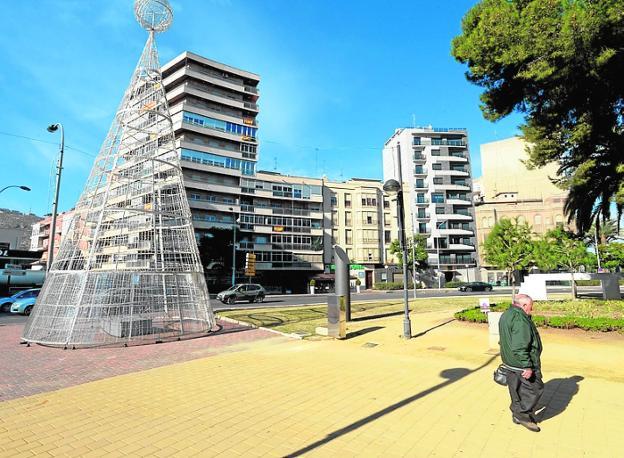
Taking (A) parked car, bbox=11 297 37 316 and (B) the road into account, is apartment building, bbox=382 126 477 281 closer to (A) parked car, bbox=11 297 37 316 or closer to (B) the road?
(B) the road

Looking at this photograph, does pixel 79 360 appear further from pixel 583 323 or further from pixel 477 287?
pixel 477 287

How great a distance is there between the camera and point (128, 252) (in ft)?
45.3

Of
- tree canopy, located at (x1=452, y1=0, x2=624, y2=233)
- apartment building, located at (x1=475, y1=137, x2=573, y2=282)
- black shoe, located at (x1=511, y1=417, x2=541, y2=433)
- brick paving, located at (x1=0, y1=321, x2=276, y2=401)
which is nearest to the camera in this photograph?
black shoe, located at (x1=511, y1=417, x2=541, y2=433)

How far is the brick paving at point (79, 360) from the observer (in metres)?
7.54

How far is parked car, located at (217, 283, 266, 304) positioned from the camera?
30378 mm

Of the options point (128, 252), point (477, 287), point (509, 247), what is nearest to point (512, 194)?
point (477, 287)

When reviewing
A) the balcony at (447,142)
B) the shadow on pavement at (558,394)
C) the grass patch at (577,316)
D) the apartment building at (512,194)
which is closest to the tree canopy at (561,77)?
the grass patch at (577,316)

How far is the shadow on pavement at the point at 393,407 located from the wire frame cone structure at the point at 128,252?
909 centimetres

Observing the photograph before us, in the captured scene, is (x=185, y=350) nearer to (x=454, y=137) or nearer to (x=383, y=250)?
(x=383, y=250)

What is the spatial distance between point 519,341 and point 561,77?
1403 cm

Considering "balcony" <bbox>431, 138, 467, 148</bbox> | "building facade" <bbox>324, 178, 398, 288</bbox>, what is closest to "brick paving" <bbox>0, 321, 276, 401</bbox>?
"building facade" <bbox>324, 178, 398, 288</bbox>

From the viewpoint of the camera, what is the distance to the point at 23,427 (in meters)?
5.16

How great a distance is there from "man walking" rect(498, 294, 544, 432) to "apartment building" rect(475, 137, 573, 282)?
7035 centimetres

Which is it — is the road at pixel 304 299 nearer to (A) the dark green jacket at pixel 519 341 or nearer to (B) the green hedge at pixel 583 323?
(B) the green hedge at pixel 583 323
